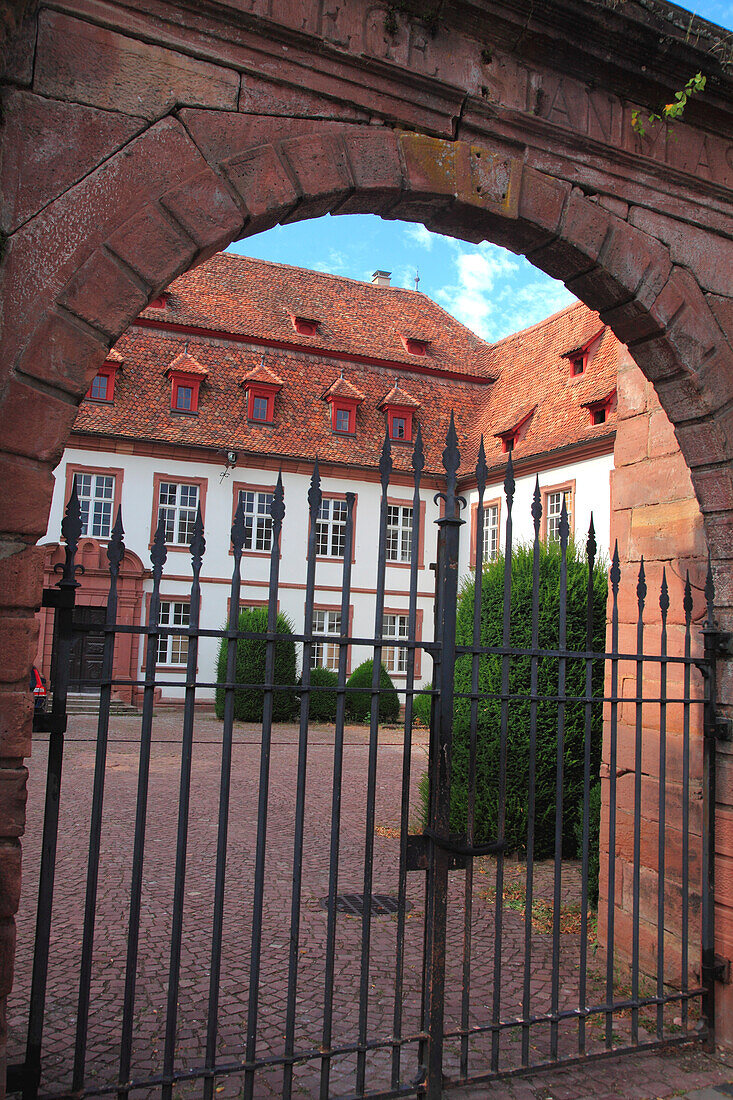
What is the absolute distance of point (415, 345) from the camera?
79.4 ft

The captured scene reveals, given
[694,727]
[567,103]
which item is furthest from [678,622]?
[567,103]

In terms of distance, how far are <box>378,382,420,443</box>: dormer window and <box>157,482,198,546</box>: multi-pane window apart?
5.50 meters

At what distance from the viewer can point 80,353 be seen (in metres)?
2.59

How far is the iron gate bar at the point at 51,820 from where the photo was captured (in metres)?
2.44

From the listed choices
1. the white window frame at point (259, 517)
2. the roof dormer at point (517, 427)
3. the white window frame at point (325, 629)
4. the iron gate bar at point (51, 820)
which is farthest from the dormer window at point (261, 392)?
the iron gate bar at point (51, 820)

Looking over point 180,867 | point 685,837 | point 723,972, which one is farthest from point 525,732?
point 180,867

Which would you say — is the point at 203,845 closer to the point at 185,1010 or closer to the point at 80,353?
the point at 185,1010

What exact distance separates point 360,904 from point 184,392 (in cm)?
1641

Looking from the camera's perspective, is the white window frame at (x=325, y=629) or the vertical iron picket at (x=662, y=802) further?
the white window frame at (x=325, y=629)

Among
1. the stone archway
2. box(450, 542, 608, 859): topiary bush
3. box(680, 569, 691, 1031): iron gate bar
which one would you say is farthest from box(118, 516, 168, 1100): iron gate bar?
box(450, 542, 608, 859): topiary bush

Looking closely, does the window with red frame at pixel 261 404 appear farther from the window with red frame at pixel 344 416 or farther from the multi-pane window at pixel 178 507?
the multi-pane window at pixel 178 507

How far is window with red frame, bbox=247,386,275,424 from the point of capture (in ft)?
67.5

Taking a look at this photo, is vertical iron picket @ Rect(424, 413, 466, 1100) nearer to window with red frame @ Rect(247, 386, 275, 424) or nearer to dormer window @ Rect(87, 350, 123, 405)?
dormer window @ Rect(87, 350, 123, 405)

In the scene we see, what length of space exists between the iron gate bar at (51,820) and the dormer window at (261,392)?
1833 cm
